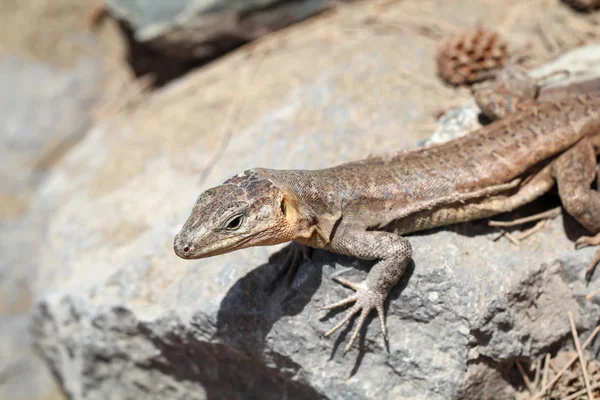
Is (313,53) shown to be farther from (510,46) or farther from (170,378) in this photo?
(170,378)

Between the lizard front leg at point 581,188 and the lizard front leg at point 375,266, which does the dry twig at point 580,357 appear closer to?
the lizard front leg at point 581,188

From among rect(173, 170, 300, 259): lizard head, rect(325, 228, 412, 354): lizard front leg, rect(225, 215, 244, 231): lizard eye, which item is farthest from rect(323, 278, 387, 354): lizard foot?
rect(225, 215, 244, 231): lizard eye

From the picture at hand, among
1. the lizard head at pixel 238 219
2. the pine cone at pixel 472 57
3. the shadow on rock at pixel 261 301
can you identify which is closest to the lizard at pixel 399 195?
the lizard head at pixel 238 219

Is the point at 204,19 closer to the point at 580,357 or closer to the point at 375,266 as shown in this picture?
the point at 375,266

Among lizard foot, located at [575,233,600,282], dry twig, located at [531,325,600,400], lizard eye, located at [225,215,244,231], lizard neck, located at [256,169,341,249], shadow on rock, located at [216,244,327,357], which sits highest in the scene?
lizard eye, located at [225,215,244,231]

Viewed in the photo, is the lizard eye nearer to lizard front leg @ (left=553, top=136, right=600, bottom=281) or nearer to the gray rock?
lizard front leg @ (left=553, top=136, right=600, bottom=281)

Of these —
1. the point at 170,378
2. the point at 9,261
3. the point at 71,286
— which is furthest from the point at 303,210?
Result: the point at 9,261

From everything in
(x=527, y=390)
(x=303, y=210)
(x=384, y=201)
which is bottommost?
(x=527, y=390)
